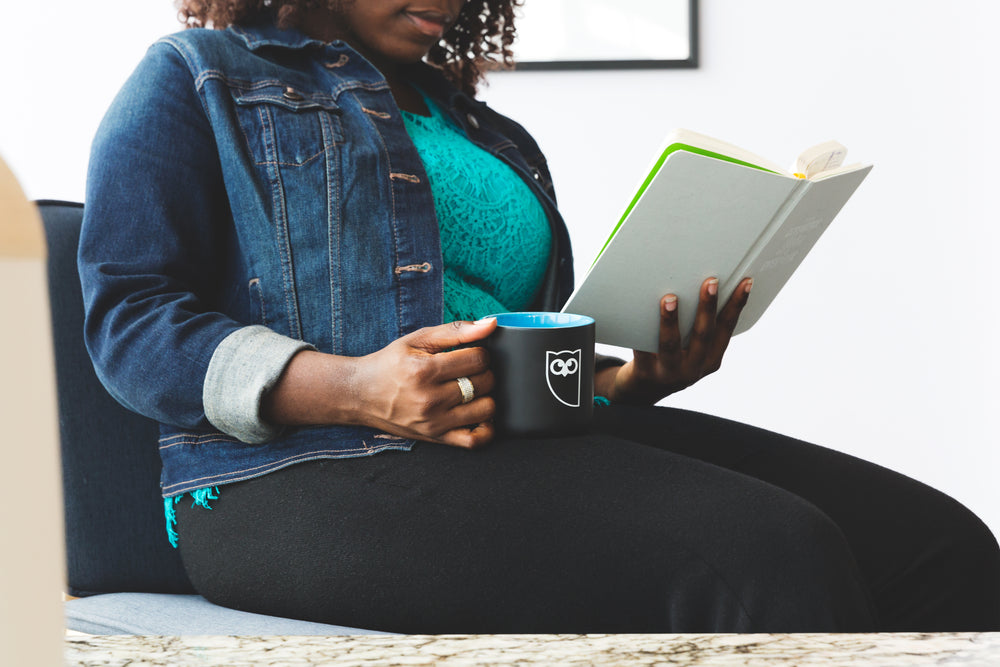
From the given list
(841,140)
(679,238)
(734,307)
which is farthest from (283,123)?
(841,140)

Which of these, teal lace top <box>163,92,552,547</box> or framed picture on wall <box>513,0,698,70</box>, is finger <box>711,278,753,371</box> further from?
framed picture on wall <box>513,0,698,70</box>

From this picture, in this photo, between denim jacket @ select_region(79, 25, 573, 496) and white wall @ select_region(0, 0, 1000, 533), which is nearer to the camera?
denim jacket @ select_region(79, 25, 573, 496)

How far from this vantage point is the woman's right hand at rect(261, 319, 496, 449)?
0.70 meters

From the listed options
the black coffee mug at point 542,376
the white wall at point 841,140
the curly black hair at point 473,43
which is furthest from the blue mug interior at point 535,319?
the white wall at point 841,140

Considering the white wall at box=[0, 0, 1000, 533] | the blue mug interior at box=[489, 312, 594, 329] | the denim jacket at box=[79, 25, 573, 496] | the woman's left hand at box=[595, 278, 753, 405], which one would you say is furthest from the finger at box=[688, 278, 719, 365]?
the white wall at box=[0, 0, 1000, 533]

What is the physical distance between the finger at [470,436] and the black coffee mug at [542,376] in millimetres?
16

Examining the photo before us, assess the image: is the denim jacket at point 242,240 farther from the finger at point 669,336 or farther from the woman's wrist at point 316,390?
the finger at point 669,336

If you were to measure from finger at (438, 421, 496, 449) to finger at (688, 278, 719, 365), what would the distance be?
29 centimetres

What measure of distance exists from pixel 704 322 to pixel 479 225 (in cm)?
25

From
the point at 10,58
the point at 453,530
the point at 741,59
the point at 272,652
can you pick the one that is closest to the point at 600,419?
the point at 453,530

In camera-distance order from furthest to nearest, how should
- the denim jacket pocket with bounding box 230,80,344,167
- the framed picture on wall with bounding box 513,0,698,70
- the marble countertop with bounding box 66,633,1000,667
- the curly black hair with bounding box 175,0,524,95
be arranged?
the framed picture on wall with bounding box 513,0,698,70, the curly black hair with bounding box 175,0,524,95, the denim jacket pocket with bounding box 230,80,344,167, the marble countertop with bounding box 66,633,1000,667

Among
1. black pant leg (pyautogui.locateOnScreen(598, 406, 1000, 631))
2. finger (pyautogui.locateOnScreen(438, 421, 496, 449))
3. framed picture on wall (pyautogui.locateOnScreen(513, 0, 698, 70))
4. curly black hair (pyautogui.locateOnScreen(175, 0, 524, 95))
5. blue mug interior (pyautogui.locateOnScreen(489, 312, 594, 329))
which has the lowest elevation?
black pant leg (pyautogui.locateOnScreen(598, 406, 1000, 631))

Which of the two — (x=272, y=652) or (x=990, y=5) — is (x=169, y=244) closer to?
(x=272, y=652)

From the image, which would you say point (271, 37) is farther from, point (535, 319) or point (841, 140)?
point (841, 140)
